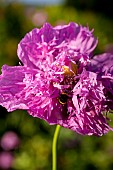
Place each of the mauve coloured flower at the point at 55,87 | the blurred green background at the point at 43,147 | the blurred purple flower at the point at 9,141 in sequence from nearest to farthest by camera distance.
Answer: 1. the mauve coloured flower at the point at 55,87
2. the blurred green background at the point at 43,147
3. the blurred purple flower at the point at 9,141

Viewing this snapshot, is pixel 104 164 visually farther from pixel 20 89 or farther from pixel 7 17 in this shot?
pixel 7 17

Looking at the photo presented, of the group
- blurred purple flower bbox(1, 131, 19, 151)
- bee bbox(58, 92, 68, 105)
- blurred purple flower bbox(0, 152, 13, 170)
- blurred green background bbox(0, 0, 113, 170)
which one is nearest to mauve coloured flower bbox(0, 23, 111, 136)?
bee bbox(58, 92, 68, 105)

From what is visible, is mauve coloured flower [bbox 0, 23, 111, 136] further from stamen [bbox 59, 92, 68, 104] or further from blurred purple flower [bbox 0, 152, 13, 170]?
blurred purple flower [bbox 0, 152, 13, 170]

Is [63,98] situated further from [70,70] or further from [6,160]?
[6,160]

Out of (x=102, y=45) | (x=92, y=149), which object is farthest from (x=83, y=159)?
(x=102, y=45)

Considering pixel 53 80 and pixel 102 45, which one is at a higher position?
pixel 102 45

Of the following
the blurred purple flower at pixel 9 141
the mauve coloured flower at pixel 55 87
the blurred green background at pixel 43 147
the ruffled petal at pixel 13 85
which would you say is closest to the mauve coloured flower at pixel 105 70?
the mauve coloured flower at pixel 55 87

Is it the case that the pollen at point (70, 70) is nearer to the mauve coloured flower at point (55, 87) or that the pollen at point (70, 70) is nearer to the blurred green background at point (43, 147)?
the mauve coloured flower at point (55, 87)
